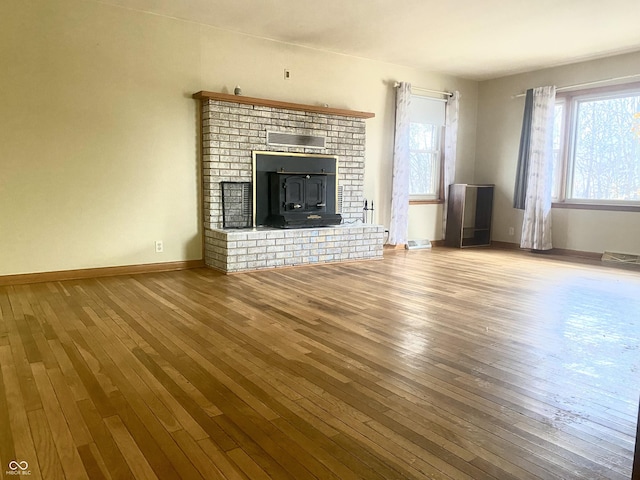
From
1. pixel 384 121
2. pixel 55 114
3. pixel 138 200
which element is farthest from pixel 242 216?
pixel 384 121

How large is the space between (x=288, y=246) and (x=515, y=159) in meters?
4.11

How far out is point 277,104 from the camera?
534cm

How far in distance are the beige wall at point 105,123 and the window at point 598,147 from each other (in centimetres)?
386

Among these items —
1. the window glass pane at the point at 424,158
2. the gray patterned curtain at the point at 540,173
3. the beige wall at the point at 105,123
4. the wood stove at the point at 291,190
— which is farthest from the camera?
the window glass pane at the point at 424,158

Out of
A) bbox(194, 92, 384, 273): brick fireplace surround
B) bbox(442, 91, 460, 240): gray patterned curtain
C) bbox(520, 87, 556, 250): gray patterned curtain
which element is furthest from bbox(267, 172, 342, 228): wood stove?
bbox(520, 87, 556, 250): gray patterned curtain

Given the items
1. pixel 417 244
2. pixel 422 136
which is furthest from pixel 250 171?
pixel 422 136

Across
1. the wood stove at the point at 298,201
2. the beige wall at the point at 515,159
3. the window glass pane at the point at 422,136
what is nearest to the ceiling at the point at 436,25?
the beige wall at the point at 515,159

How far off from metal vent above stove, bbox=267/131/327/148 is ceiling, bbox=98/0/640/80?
3.61 ft

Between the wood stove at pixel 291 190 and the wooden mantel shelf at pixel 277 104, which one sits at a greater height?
the wooden mantel shelf at pixel 277 104

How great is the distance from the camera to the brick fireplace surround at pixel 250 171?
4926 mm

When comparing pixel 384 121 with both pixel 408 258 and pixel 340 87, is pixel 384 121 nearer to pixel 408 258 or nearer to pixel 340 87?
pixel 340 87

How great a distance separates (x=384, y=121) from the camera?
6.55 meters

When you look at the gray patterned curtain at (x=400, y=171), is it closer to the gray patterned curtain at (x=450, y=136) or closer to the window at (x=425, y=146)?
the window at (x=425, y=146)

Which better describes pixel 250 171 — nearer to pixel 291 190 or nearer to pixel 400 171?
pixel 291 190
